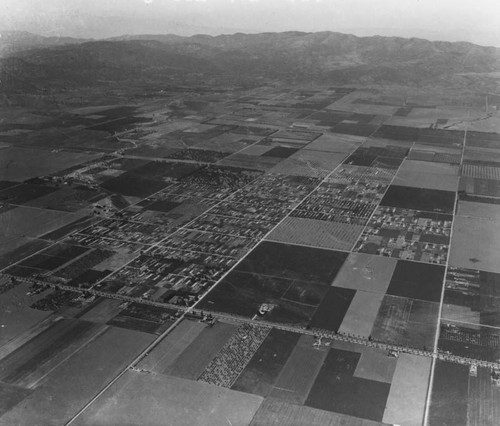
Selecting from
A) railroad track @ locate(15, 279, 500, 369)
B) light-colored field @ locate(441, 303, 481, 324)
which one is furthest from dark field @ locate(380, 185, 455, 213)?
railroad track @ locate(15, 279, 500, 369)

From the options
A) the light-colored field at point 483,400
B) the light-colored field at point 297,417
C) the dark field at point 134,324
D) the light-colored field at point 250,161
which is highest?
the light-colored field at point 483,400

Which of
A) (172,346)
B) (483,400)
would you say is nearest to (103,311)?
(172,346)

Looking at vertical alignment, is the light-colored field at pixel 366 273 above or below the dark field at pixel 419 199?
below

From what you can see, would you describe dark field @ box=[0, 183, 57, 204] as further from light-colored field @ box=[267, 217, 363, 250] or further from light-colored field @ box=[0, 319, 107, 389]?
light-colored field @ box=[0, 319, 107, 389]

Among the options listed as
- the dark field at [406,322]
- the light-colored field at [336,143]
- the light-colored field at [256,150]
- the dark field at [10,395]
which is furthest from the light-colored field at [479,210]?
the dark field at [10,395]

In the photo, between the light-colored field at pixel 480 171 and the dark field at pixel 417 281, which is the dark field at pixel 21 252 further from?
the light-colored field at pixel 480 171

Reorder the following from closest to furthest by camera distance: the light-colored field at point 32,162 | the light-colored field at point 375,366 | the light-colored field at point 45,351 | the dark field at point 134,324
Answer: the light-colored field at point 375,366
the light-colored field at point 45,351
the dark field at point 134,324
the light-colored field at point 32,162

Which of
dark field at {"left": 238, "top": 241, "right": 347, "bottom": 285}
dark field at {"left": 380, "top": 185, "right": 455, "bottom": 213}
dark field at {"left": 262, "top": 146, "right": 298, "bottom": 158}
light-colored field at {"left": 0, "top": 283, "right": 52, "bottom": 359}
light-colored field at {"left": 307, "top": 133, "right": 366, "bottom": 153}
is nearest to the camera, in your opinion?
light-colored field at {"left": 0, "top": 283, "right": 52, "bottom": 359}
